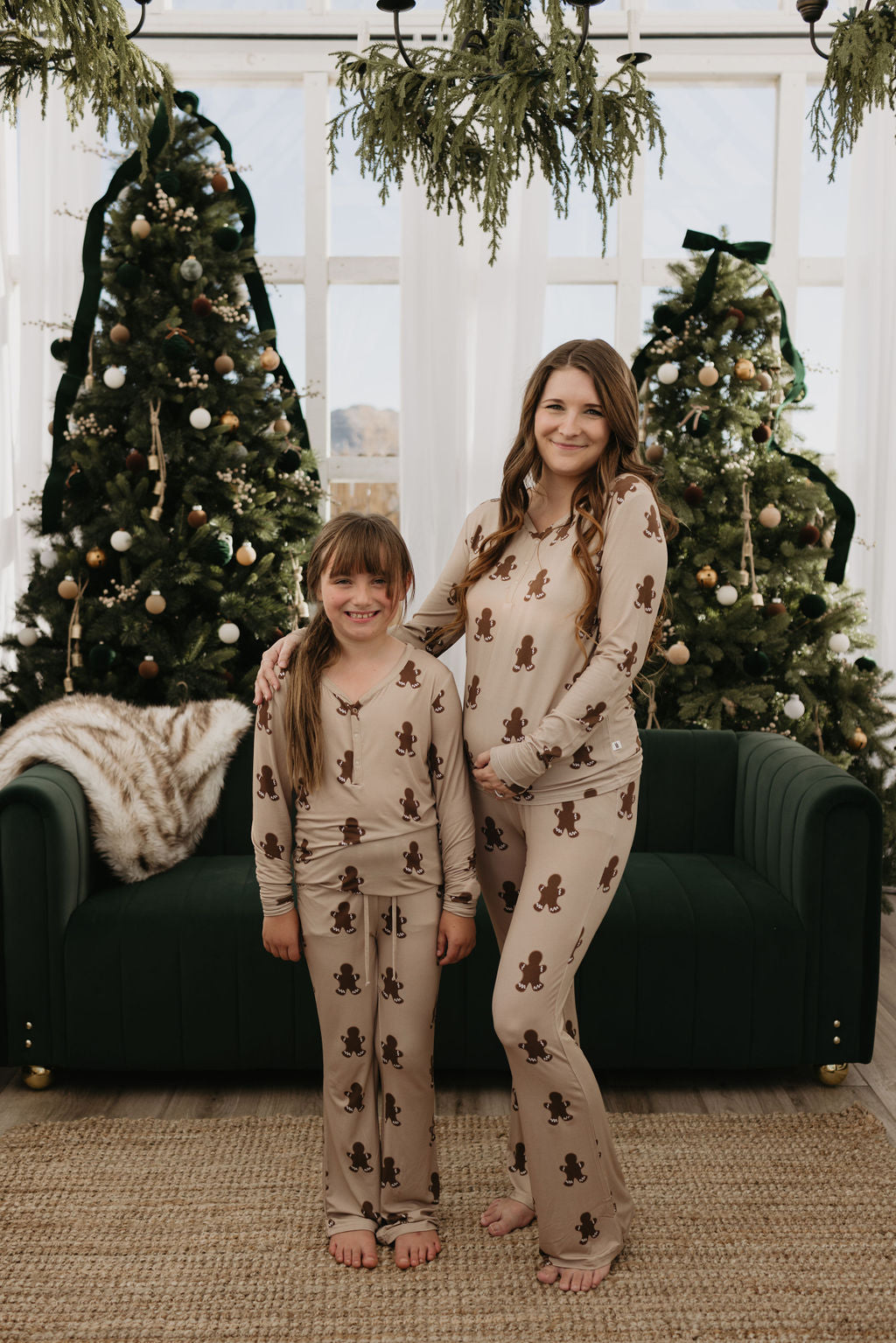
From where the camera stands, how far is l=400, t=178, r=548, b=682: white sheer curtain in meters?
4.60

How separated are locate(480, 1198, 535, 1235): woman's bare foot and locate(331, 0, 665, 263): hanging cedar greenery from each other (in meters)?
1.86

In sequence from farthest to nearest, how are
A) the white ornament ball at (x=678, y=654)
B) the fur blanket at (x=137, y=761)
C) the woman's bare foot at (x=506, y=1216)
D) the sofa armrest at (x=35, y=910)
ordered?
1. the white ornament ball at (x=678, y=654)
2. the fur blanket at (x=137, y=761)
3. the sofa armrest at (x=35, y=910)
4. the woman's bare foot at (x=506, y=1216)

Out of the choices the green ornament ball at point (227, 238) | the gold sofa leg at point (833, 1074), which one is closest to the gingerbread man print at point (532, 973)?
the gold sofa leg at point (833, 1074)

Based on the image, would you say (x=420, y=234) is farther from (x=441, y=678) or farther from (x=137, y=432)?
(x=441, y=678)

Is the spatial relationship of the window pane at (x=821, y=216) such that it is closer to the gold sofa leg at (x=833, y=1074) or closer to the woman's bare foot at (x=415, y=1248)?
the gold sofa leg at (x=833, y=1074)

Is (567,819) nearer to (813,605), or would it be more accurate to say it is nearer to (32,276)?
(813,605)

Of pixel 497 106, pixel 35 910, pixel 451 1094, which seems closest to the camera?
pixel 497 106

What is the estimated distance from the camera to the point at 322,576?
6.73ft

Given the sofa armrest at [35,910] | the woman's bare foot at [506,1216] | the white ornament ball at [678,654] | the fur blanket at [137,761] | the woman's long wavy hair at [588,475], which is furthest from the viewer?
the white ornament ball at [678,654]

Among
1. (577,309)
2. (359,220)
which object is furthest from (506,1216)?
(359,220)

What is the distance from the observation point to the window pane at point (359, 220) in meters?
4.96

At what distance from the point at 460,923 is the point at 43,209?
12.6 ft

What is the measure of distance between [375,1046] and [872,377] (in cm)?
371

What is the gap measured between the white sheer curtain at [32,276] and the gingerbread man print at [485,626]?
9.86 feet
